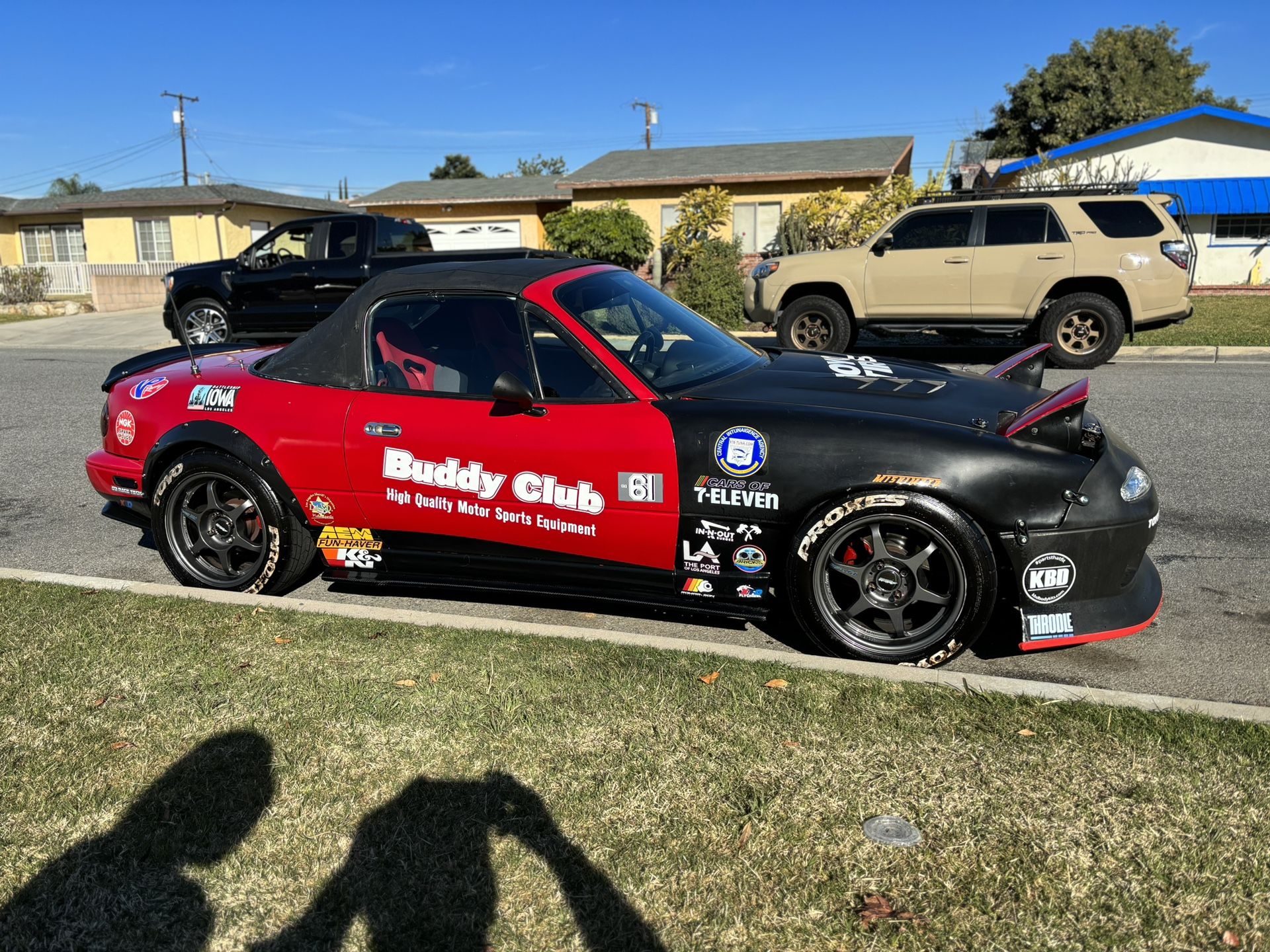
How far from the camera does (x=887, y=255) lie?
12289 mm

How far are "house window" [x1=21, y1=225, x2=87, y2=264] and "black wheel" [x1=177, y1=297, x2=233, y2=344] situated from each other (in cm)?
2599

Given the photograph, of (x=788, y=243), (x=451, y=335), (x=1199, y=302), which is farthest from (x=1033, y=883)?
(x=788, y=243)

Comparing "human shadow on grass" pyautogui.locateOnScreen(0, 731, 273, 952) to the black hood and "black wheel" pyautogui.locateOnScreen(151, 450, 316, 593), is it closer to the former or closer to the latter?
"black wheel" pyautogui.locateOnScreen(151, 450, 316, 593)

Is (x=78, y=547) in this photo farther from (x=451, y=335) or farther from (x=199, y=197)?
(x=199, y=197)

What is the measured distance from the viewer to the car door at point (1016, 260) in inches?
453

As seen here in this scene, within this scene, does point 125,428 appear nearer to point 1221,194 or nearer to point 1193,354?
point 1193,354

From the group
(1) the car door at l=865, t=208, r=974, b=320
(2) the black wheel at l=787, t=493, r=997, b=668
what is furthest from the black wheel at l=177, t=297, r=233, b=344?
(2) the black wheel at l=787, t=493, r=997, b=668

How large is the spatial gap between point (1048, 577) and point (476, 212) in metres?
30.4

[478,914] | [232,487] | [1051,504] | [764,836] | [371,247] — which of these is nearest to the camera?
[478,914]

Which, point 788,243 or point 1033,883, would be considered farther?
point 788,243

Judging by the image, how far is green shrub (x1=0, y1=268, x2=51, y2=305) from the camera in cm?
2699

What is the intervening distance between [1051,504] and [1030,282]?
874 centimetres

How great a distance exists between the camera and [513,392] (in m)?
4.20

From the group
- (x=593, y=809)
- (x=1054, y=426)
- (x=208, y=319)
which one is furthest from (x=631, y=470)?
(x=208, y=319)
